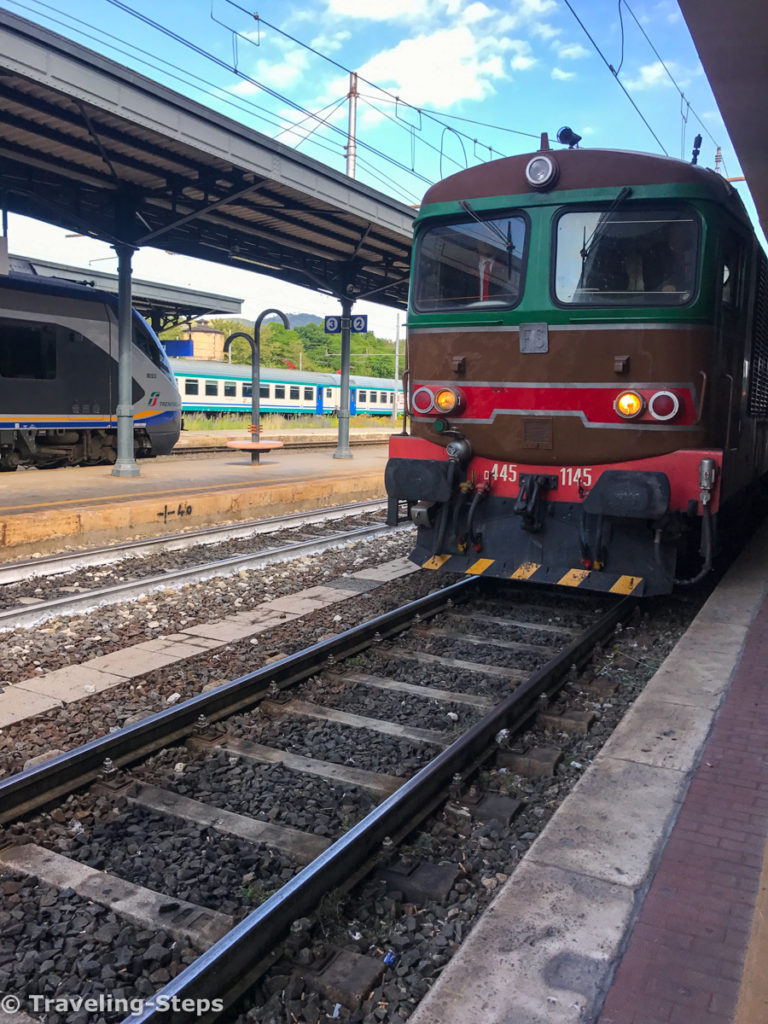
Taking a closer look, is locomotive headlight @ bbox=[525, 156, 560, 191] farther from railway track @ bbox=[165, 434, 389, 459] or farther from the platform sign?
railway track @ bbox=[165, 434, 389, 459]

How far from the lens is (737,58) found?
22.1 feet

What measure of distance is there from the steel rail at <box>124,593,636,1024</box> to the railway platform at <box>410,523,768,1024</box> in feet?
1.86

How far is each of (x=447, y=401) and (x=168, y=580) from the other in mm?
3213

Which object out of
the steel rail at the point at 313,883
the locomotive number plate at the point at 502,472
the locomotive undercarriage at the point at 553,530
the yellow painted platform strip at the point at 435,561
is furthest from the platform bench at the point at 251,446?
the steel rail at the point at 313,883

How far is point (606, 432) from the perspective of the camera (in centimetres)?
591

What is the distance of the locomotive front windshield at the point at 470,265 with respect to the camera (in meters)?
6.27

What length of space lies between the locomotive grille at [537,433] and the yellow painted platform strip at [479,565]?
3.12 feet

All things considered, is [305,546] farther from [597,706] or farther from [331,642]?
[597,706]

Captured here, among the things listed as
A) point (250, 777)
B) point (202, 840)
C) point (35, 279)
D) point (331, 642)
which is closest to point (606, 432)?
point (331, 642)

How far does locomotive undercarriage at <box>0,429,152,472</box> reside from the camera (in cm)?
1398

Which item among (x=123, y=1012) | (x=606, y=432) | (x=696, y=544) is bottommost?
(x=123, y=1012)

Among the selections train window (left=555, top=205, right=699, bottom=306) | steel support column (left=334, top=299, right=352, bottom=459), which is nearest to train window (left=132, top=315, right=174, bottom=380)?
steel support column (left=334, top=299, right=352, bottom=459)

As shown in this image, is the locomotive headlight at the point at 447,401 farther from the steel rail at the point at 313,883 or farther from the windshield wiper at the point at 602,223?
the steel rail at the point at 313,883

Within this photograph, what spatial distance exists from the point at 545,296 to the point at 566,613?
8.55 feet
